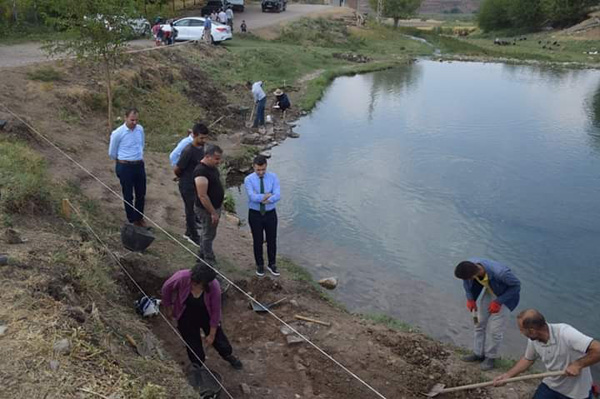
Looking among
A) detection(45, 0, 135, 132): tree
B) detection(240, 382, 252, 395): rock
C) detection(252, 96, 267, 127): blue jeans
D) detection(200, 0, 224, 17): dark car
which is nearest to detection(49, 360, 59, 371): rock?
detection(240, 382, 252, 395): rock

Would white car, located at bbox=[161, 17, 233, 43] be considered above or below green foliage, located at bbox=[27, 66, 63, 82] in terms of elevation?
above

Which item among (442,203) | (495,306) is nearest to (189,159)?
(495,306)

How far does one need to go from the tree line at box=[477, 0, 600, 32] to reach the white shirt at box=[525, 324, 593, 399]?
67.0 m

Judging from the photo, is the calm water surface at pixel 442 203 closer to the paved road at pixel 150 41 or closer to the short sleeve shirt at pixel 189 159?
the short sleeve shirt at pixel 189 159

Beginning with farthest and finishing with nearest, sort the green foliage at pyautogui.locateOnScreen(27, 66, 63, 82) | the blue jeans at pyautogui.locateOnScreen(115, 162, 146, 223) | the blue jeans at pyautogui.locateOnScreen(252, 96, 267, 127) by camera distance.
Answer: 1. the blue jeans at pyautogui.locateOnScreen(252, 96, 267, 127)
2. the green foliage at pyautogui.locateOnScreen(27, 66, 63, 82)
3. the blue jeans at pyautogui.locateOnScreen(115, 162, 146, 223)

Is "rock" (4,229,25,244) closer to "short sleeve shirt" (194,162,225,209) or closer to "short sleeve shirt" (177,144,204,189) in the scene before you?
"short sleeve shirt" (194,162,225,209)

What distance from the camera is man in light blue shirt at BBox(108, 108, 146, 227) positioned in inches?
318

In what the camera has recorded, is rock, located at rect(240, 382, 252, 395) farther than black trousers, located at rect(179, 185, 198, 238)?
No

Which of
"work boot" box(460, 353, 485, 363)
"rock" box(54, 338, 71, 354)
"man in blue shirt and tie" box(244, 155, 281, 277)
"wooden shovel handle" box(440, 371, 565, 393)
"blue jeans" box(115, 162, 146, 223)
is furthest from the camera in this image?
"blue jeans" box(115, 162, 146, 223)

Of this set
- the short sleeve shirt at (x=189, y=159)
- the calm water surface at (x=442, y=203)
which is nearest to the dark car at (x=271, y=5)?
the calm water surface at (x=442, y=203)

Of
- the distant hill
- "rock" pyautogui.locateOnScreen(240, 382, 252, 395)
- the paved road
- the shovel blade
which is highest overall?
the distant hill

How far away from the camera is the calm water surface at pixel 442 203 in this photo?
934 centimetres

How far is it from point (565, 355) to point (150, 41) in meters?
25.4

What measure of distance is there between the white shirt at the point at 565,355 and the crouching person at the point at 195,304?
10.3 feet
